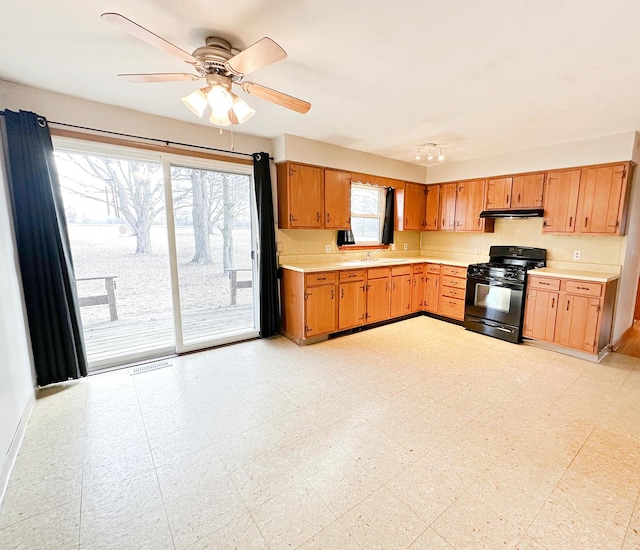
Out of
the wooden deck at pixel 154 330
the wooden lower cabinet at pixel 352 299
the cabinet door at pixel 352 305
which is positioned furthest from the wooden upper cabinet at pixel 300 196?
the wooden deck at pixel 154 330

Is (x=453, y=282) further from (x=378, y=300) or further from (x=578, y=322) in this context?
(x=578, y=322)

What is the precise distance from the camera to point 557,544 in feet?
4.78

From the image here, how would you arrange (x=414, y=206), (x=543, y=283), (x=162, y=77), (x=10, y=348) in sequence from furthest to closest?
(x=414, y=206), (x=543, y=283), (x=10, y=348), (x=162, y=77)

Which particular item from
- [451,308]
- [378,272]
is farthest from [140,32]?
[451,308]

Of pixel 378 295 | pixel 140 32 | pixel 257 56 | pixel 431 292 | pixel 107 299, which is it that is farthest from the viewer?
pixel 431 292

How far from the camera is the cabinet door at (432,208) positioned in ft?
18.0

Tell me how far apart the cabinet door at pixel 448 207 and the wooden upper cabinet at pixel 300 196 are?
95.5 inches

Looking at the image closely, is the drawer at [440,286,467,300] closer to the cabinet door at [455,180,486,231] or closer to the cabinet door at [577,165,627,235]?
the cabinet door at [455,180,486,231]

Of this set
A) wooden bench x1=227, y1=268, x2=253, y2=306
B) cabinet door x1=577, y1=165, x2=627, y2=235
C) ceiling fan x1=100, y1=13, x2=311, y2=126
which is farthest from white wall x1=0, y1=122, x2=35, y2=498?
cabinet door x1=577, y1=165, x2=627, y2=235

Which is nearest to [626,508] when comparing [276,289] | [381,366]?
[381,366]

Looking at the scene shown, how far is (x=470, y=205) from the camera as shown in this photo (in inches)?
196

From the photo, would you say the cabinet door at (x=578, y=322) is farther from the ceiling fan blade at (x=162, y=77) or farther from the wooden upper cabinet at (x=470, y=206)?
the ceiling fan blade at (x=162, y=77)

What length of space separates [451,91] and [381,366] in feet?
8.86

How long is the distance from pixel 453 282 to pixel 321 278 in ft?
7.57
